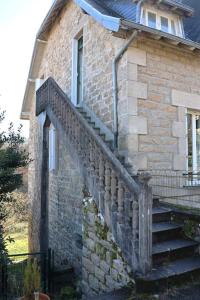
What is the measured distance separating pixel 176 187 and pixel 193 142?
1.31m

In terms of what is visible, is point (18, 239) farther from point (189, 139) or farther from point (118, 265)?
point (118, 265)

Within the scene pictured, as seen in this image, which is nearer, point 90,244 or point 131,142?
point 90,244

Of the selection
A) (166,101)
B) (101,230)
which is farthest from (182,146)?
(101,230)

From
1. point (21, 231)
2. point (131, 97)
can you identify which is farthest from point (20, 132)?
point (21, 231)

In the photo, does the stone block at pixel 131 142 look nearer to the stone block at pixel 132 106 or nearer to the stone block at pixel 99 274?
the stone block at pixel 132 106

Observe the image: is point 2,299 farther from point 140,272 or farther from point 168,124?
Answer: point 168,124

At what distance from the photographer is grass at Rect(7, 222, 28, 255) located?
1369 centimetres

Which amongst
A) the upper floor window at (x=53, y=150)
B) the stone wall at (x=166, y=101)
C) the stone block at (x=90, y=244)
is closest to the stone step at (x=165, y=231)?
the stone block at (x=90, y=244)

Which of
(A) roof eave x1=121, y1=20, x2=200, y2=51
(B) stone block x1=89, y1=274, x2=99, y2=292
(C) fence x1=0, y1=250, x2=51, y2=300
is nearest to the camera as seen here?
(B) stone block x1=89, y1=274, x2=99, y2=292

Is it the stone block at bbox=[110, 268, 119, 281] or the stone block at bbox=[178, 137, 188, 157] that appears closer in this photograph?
the stone block at bbox=[110, 268, 119, 281]

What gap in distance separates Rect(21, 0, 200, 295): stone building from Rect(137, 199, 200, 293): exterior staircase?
7 cm

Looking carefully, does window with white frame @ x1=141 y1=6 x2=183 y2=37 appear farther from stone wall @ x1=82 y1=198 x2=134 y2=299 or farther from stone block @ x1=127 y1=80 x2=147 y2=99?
stone wall @ x1=82 y1=198 x2=134 y2=299

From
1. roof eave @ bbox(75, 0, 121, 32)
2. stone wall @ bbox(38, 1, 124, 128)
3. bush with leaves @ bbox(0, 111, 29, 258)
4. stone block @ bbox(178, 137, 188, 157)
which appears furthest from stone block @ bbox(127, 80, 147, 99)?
bush with leaves @ bbox(0, 111, 29, 258)

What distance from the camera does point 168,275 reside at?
13.4 feet
